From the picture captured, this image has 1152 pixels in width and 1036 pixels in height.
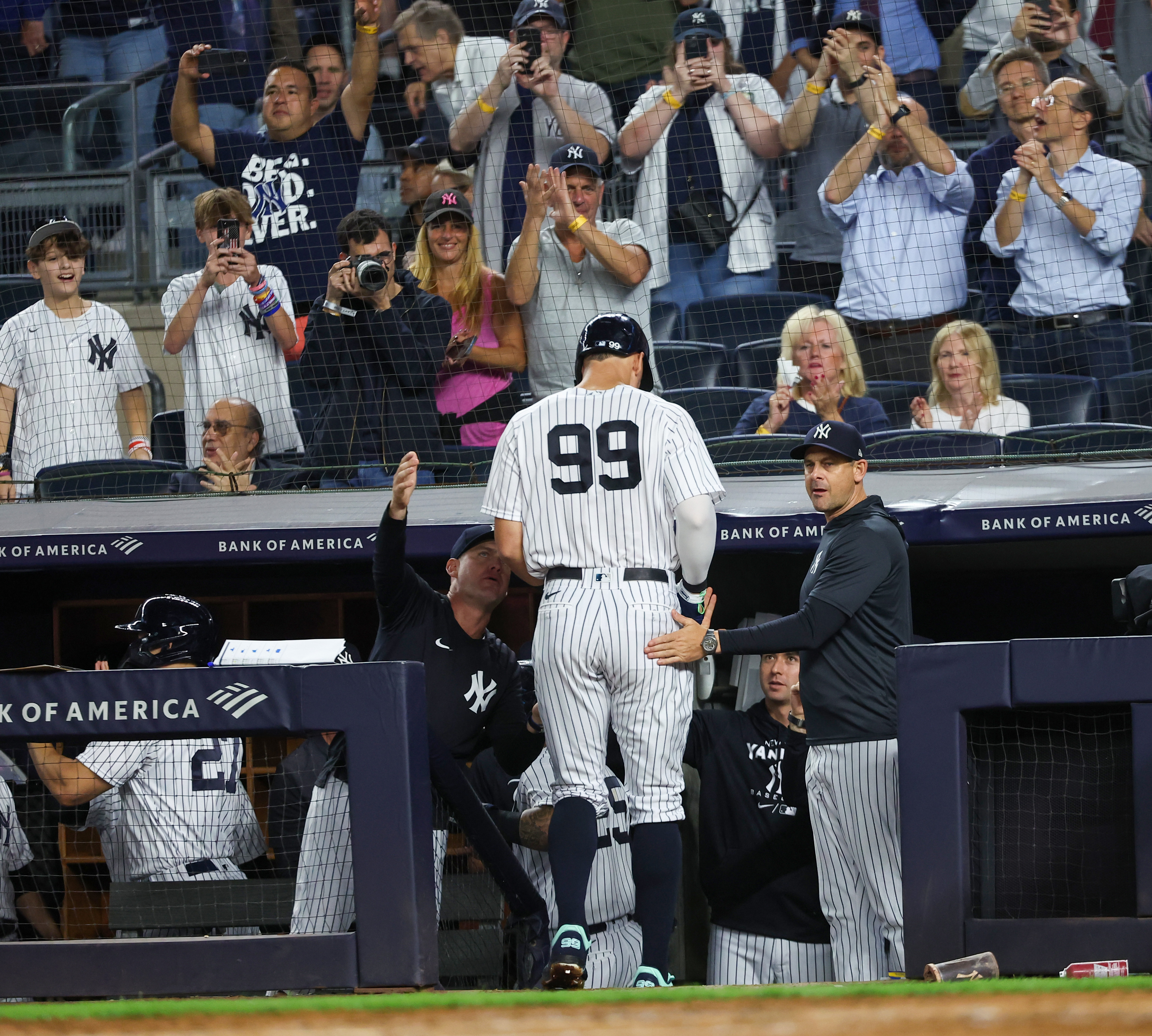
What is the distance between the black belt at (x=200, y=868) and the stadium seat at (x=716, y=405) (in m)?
2.84

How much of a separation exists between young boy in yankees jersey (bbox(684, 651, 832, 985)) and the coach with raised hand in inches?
13.4

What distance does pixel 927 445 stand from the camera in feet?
17.1

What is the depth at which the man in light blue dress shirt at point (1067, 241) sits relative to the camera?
598 centimetres

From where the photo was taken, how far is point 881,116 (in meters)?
6.19

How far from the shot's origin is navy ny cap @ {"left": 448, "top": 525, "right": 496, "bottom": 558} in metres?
3.92

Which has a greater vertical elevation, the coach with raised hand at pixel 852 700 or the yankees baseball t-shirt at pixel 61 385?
the yankees baseball t-shirt at pixel 61 385

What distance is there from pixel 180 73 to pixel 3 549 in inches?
113

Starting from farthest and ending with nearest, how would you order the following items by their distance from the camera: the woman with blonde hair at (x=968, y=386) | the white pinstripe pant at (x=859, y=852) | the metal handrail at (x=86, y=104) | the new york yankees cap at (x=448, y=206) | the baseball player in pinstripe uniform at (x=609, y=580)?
the metal handrail at (x=86, y=104)
the new york yankees cap at (x=448, y=206)
the woman with blonde hair at (x=968, y=386)
the white pinstripe pant at (x=859, y=852)
the baseball player in pinstripe uniform at (x=609, y=580)

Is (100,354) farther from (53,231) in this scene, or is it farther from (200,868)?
(200,868)

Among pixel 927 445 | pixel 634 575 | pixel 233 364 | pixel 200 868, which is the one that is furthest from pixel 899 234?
pixel 200 868

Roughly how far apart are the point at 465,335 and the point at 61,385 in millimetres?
1743

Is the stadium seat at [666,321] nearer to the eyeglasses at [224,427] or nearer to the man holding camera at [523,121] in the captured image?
the man holding camera at [523,121]

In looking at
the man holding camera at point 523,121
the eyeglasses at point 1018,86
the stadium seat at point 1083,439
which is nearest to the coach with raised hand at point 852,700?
the stadium seat at point 1083,439

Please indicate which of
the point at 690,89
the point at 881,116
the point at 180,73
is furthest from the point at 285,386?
the point at 881,116
